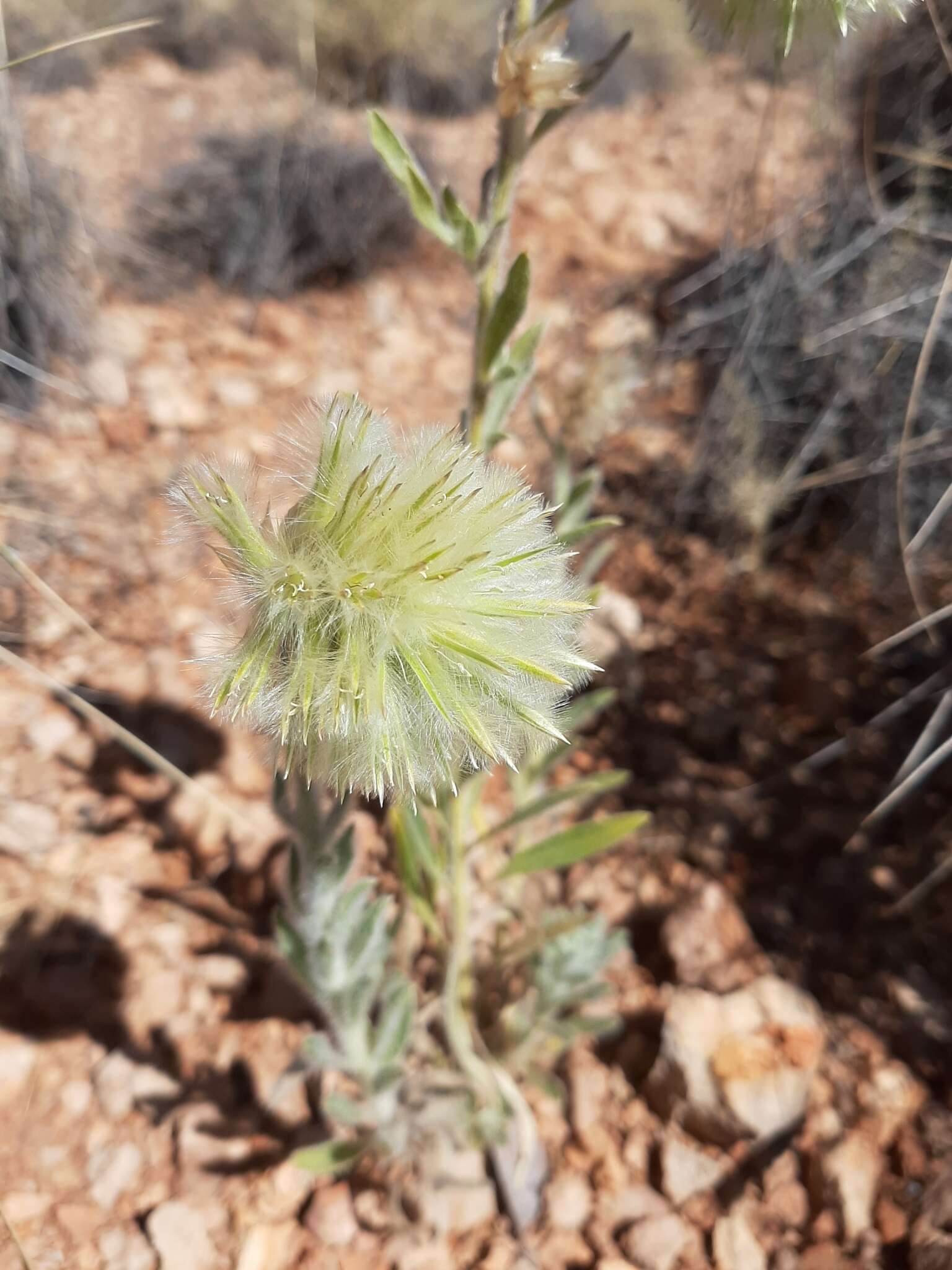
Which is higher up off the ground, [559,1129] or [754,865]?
[754,865]

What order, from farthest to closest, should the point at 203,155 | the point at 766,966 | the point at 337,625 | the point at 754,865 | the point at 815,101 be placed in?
1. the point at 815,101
2. the point at 203,155
3. the point at 754,865
4. the point at 766,966
5. the point at 337,625

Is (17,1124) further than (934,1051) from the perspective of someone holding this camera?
No

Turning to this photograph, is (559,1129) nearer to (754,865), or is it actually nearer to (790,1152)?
(790,1152)

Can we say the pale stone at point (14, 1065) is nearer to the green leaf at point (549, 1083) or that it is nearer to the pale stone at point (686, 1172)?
the green leaf at point (549, 1083)

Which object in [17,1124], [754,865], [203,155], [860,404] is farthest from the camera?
[203,155]

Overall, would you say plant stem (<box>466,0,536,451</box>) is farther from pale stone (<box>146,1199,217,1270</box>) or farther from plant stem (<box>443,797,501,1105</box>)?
pale stone (<box>146,1199,217,1270</box>)

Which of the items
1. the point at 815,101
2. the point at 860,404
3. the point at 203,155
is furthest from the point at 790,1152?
the point at 815,101

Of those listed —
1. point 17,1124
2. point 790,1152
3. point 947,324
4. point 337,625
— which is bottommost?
point 17,1124
